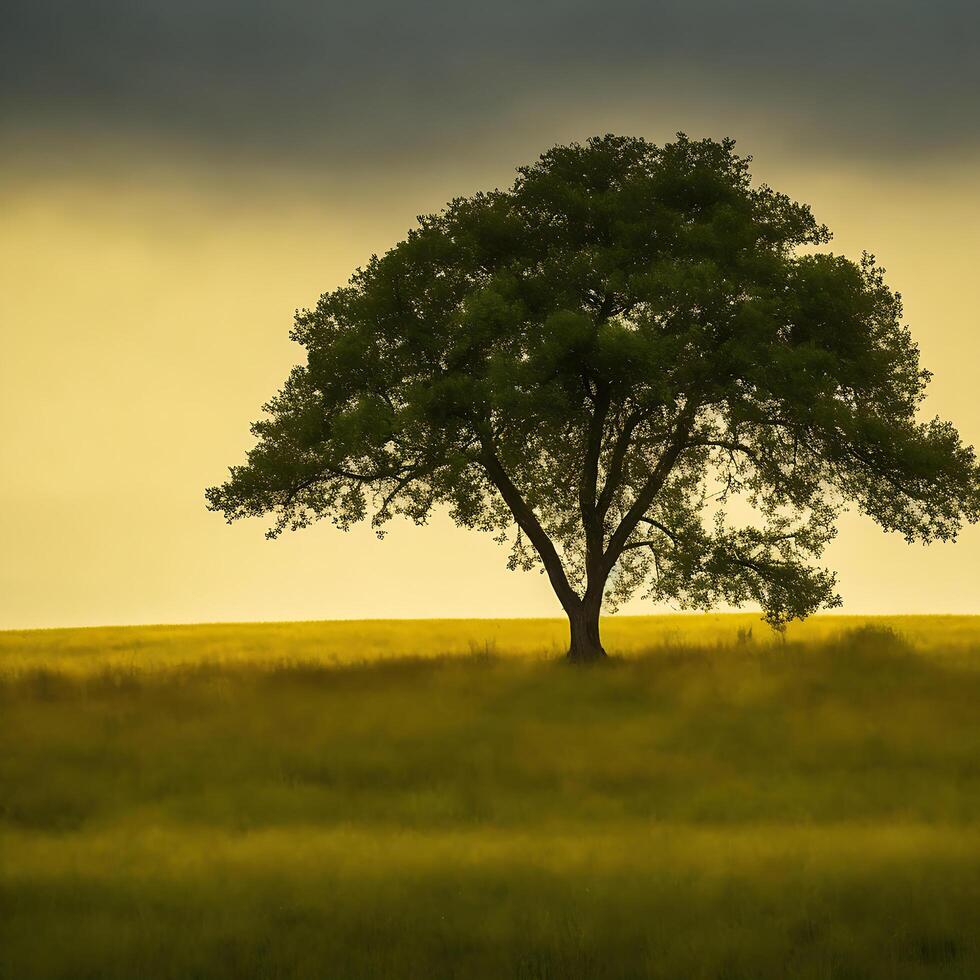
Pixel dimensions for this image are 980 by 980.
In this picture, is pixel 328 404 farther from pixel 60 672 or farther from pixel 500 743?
pixel 500 743

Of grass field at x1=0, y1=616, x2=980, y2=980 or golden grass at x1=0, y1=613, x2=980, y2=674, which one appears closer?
grass field at x1=0, y1=616, x2=980, y2=980

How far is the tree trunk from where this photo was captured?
31359mm

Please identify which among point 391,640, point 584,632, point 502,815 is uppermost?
point 584,632

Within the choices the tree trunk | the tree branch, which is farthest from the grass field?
the tree branch

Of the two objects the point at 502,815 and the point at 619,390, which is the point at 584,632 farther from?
the point at 502,815

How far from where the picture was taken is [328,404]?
3209 centimetres

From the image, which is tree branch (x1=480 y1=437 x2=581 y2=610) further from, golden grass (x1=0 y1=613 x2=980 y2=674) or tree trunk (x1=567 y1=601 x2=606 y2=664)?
golden grass (x1=0 y1=613 x2=980 y2=674)

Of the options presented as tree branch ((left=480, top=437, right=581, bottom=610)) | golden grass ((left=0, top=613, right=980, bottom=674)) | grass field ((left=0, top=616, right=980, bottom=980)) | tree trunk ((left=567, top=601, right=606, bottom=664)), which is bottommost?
grass field ((left=0, top=616, right=980, bottom=980))

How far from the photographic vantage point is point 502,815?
16906 mm

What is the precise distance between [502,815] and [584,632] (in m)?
14.9

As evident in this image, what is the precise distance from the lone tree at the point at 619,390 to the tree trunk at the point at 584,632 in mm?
57

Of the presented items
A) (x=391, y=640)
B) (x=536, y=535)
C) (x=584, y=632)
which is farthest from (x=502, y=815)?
(x=391, y=640)

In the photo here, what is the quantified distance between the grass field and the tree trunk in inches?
56.2

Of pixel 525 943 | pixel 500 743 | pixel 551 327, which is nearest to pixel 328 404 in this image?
pixel 551 327
